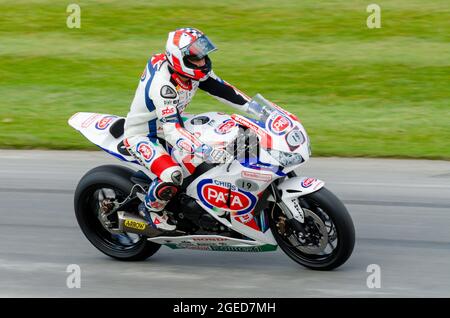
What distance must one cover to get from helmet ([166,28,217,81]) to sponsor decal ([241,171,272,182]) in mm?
779

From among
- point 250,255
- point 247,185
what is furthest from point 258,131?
point 250,255

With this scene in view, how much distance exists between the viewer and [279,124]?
755 cm

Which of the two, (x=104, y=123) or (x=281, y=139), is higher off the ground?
(x=281, y=139)

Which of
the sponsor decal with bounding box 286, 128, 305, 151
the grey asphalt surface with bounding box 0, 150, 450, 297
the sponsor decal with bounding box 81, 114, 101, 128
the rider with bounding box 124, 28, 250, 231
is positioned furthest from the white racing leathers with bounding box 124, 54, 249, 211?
the grey asphalt surface with bounding box 0, 150, 450, 297

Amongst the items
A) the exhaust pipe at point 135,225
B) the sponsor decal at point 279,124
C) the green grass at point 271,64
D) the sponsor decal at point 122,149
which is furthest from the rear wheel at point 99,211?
the green grass at point 271,64

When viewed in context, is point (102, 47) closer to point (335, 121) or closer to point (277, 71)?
point (277, 71)

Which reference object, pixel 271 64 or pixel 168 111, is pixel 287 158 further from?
pixel 271 64

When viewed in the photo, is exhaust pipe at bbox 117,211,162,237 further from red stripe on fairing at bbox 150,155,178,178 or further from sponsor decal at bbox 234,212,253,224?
sponsor decal at bbox 234,212,253,224

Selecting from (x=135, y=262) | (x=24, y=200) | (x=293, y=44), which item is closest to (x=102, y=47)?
(x=293, y=44)

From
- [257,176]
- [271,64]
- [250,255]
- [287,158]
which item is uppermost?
[287,158]

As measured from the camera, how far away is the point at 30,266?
8.27 m

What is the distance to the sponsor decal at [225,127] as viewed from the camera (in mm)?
7703

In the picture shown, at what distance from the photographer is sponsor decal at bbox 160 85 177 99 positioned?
303 inches

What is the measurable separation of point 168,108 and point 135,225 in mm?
1110
